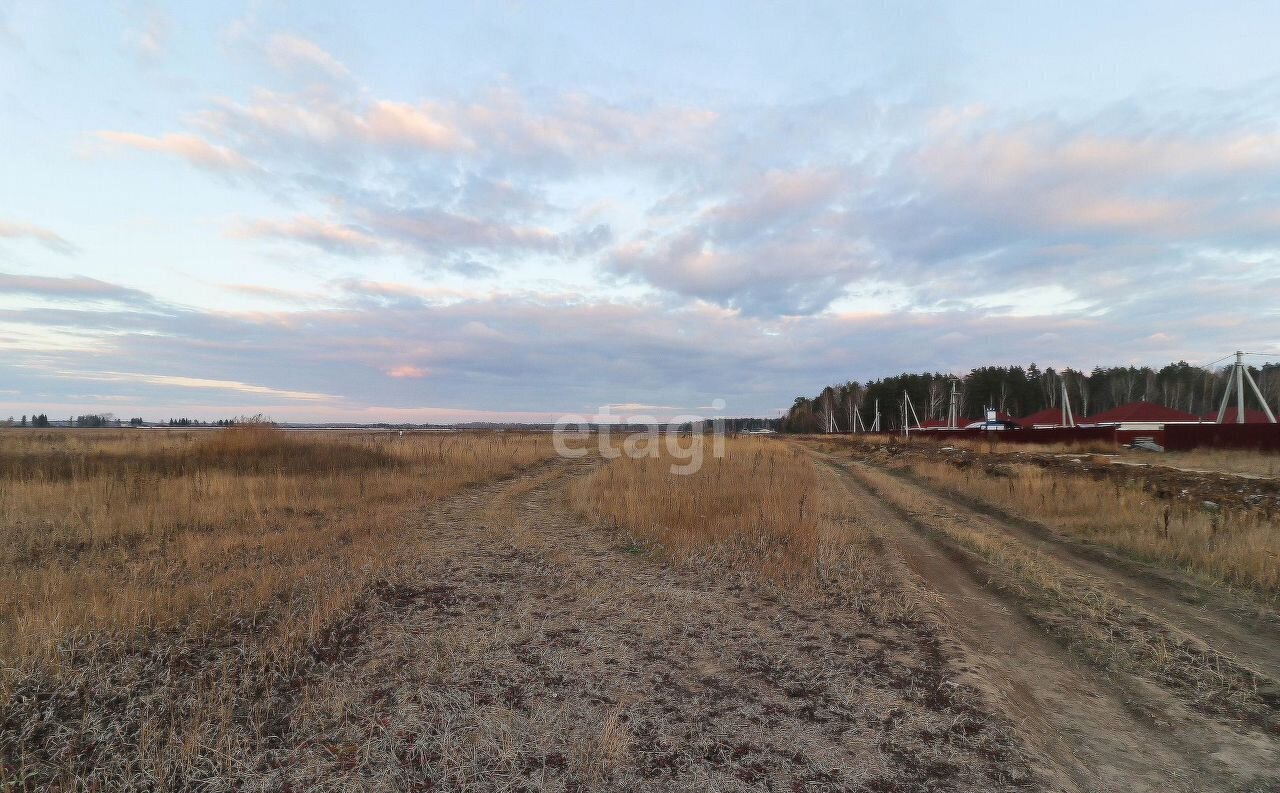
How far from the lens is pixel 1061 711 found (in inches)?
161

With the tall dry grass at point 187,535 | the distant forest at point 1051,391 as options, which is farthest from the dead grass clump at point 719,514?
the distant forest at point 1051,391

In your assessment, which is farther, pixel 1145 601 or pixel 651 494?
pixel 651 494

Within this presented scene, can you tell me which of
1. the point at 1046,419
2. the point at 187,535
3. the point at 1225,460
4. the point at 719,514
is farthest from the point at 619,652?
the point at 1046,419

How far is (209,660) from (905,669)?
6.13 metres

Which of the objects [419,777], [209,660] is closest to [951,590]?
[419,777]

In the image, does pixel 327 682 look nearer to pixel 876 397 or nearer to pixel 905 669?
pixel 905 669

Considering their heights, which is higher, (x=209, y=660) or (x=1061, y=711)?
(x=209, y=660)

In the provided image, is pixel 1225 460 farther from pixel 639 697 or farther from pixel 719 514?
pixel 639 697

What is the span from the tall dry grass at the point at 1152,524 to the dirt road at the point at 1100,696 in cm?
134

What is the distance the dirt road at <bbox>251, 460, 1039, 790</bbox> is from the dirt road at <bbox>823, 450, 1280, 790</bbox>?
0.41m

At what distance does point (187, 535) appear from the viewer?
27.2ft

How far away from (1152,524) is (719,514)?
865cm

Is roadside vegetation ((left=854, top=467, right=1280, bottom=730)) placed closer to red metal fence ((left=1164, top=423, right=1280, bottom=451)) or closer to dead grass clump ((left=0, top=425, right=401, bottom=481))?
dead grass clump ((left=0, top=425, right=401, bottom=481))

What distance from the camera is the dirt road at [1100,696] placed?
3361 millimetres
